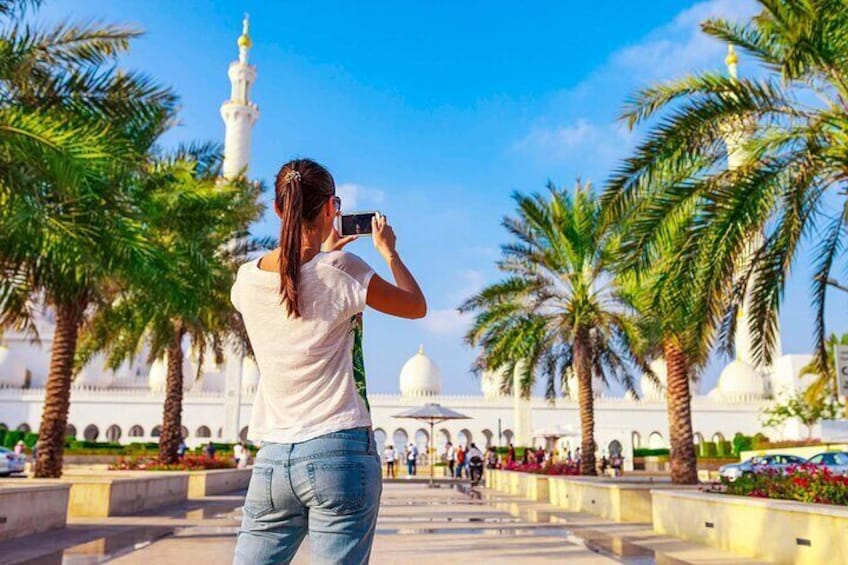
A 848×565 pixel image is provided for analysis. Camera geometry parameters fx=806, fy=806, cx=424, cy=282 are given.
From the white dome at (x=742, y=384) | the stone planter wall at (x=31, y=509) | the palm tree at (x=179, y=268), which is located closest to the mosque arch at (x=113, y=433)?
the palm tree at (x=179, y=268)

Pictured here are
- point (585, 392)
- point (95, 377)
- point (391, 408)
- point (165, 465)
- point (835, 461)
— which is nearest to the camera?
point (585, 392)

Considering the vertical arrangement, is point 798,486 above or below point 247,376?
below

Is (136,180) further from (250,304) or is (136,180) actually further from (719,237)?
(250,304)

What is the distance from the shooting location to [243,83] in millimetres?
52812

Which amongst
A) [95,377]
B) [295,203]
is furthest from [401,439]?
[295,203]

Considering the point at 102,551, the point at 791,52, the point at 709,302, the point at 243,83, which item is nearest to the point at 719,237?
the point at 709,302

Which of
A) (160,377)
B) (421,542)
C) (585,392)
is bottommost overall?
(421,542)

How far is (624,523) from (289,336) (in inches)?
422

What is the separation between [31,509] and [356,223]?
8.21 m

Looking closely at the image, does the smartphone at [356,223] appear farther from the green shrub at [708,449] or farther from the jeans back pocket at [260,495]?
the green shrub at [708,449]

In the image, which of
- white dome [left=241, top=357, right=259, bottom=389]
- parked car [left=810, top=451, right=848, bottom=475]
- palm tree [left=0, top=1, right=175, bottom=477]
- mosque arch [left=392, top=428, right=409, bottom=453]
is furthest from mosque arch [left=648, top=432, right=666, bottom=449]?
palm tree [left=0, top=1, right=175, bottom=477]

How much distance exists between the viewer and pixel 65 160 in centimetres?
822

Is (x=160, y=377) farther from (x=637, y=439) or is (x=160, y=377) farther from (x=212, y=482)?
(x=212, y=482)

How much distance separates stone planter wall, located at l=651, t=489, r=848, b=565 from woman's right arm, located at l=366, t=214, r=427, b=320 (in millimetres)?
5238
